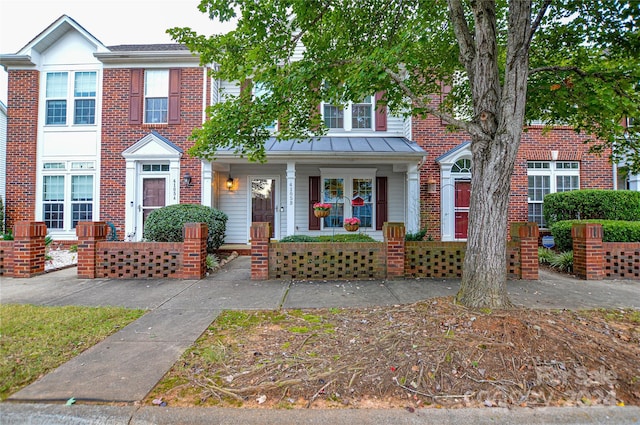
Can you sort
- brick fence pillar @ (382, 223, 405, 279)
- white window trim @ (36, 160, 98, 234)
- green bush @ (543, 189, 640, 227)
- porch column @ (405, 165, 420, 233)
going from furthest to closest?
white window trim @ (36, 160, 98, 234) < porch column @ (405, 165, 420, 233) < green bush @ (543, 189, 640, 227) < brick fence pillar @ (382, 223, 405, 279)

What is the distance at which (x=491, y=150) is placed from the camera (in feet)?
11.7

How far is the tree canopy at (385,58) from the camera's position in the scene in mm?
3916

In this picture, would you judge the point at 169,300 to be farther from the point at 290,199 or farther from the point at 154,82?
the point at 154,82

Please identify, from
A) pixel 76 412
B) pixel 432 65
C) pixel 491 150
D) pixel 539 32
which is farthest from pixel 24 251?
pixel 539 32

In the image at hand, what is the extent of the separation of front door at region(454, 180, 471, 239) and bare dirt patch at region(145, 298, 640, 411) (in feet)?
22.4

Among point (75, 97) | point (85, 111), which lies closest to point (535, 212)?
point (85, 111)

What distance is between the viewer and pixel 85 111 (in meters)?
10.4

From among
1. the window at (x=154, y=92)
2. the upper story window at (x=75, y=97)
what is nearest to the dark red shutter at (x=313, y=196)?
the window at (x=154, y=92)

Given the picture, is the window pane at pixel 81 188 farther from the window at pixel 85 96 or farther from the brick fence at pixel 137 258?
the brick fence at pixel 137 258

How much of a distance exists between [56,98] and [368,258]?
11.7 metres

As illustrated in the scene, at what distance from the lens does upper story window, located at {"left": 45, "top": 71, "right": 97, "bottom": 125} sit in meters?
10.4

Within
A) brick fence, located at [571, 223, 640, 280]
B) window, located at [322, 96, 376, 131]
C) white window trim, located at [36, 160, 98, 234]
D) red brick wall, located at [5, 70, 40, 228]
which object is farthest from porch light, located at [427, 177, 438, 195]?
red brick wall, located at [5, 70, 40, 228]

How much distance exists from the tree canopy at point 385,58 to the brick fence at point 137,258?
2.18m

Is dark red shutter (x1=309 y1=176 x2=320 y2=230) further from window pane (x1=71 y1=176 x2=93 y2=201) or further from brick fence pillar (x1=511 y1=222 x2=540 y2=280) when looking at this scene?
window pane (x1=71 y1=176 x2=93 y2=201)
